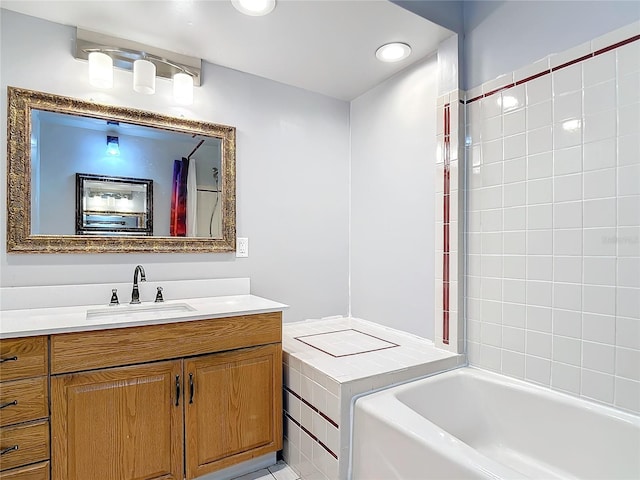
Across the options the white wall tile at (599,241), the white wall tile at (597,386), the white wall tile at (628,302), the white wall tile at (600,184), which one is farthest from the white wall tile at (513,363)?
the white wall tile at (600,184)

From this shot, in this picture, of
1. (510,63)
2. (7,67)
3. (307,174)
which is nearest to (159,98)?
(7,67)

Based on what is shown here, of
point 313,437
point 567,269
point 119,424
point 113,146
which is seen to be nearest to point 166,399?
point 119,424

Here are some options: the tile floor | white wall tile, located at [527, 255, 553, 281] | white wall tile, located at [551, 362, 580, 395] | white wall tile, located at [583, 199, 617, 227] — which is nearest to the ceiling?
white wall tile, located at [583, 199, 617, 227]

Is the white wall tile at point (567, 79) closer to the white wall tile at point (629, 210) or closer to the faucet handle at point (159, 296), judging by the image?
the white wall tile at point (629, 210)

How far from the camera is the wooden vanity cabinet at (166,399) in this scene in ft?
4.61

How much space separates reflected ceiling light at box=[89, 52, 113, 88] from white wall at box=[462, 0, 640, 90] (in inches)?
71.9

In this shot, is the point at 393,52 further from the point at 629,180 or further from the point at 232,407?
the point at 232,407

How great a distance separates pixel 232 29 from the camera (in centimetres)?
186

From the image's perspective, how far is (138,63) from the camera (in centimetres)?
187

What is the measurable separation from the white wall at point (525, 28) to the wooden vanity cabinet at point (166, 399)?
5.47ft

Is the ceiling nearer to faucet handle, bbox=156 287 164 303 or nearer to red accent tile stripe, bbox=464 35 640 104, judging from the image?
red accent tile stripe, bbox=464 35 640 104

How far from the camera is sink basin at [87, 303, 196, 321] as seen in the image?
1589mm

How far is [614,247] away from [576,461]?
0.84m

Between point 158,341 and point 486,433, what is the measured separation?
5.02 feet
